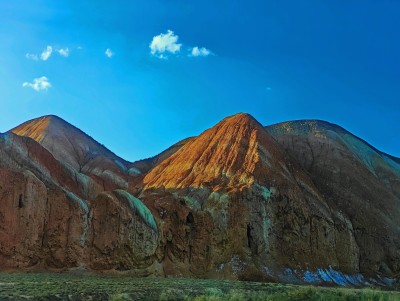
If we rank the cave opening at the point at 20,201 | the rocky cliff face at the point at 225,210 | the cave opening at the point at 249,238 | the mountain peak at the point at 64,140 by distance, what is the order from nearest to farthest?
1. the cave opening at the point at 20,201
2. the rocky cliff face at the point at 225,210
3. the cave opening at the point at 249,238
4. the mountain peak at the point at 64,140

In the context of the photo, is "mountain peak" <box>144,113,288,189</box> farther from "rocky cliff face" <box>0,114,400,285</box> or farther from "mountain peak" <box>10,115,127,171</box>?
"mountain peak" <box>10,115,127,171</box>

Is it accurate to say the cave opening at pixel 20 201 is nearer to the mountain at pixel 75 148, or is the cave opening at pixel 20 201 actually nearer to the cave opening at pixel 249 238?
the cave opening at pixel 249 238

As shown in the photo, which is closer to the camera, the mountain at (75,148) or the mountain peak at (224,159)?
the mountain peak at (224,159)

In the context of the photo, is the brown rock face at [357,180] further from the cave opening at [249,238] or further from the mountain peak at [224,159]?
the cave opening at [249,238]

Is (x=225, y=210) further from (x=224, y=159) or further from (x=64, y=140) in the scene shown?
(x=64, y=140)

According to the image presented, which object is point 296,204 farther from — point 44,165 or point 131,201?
A: point 44,165

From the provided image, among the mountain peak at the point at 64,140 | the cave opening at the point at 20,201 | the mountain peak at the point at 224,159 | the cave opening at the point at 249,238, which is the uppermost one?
the mountain peak at the point at 64,140

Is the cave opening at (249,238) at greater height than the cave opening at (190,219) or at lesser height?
lesser

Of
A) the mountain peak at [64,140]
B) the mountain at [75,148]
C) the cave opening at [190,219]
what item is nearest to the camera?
the cave opening at [190,219]

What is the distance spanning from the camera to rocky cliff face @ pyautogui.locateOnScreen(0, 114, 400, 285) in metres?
44.1

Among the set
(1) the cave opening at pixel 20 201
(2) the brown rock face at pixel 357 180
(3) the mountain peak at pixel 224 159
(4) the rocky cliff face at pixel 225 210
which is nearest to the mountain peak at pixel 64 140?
(4) the rocky cliff face at pixel 225 210

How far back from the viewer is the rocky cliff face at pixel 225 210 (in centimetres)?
4406

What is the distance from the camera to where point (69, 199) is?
45312 mm

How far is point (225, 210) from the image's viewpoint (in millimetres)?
55719
